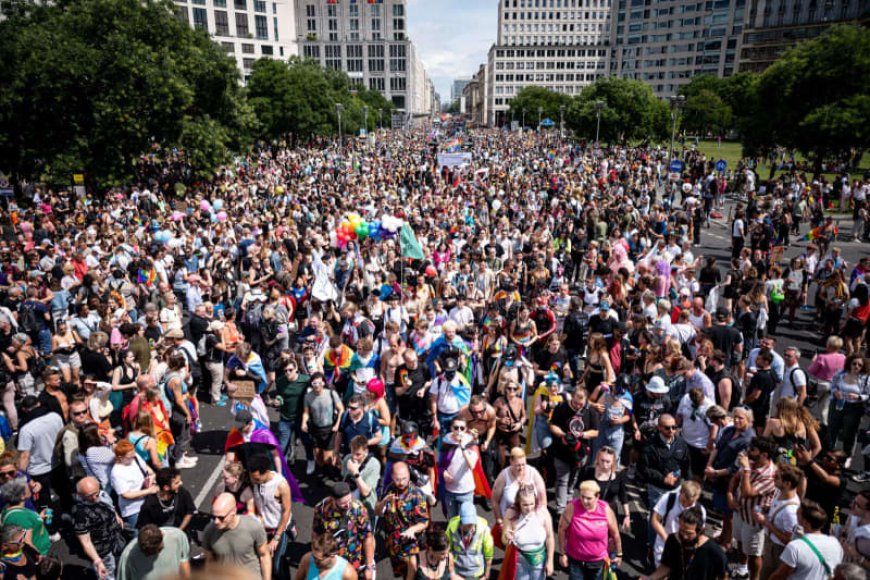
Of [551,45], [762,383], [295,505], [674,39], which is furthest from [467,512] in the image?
[551,45]

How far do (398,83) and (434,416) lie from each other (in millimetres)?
141860

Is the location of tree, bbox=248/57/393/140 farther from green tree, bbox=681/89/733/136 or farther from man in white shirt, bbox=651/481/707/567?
green tree, bbox=681/89/733/136

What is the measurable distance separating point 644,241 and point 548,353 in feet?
30.2

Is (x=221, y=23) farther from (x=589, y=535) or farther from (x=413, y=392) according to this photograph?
(x=589, y=535)

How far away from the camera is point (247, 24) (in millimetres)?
88188

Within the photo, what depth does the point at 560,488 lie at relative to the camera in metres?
6.59

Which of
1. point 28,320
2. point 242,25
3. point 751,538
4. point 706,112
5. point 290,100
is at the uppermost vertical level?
point 242,25

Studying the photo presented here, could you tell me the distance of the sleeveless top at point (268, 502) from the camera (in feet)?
17.2

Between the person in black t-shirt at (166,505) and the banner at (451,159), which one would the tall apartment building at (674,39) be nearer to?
the banner at (451,159)

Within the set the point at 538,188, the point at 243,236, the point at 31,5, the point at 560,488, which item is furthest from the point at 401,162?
the point at 560,488

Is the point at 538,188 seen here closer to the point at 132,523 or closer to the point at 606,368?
the point at 606,368

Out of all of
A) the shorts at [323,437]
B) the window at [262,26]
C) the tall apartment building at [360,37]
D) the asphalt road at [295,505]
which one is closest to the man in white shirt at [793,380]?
the asphalt road at [295,505]

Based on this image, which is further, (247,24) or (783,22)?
(783,22)

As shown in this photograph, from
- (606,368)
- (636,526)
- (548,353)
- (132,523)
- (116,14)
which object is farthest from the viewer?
(116,14)
